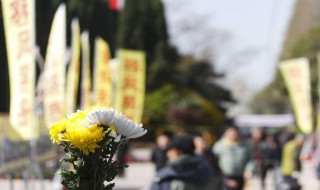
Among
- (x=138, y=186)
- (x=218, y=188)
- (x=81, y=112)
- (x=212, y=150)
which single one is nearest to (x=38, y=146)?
(x=138, y=186)

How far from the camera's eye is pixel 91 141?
4.27 meters

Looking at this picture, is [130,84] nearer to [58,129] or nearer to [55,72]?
[55,72]

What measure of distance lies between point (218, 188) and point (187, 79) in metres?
52.4

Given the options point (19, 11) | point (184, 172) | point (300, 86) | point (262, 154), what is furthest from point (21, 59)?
point (300, 86)

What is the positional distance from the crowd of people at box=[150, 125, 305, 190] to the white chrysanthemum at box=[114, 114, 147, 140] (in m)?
2.55

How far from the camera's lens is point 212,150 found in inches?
483

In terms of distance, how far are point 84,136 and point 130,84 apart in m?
17.0

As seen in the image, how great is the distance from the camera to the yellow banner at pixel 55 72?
14461mm

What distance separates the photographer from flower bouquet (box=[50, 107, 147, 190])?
4270 mm

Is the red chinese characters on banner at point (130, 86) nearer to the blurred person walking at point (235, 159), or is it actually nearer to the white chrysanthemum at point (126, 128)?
the blurred person walking at point (235, 159)

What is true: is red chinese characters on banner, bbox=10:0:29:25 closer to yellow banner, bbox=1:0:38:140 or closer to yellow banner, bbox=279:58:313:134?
yellow banner, bbox=1:0:38:140

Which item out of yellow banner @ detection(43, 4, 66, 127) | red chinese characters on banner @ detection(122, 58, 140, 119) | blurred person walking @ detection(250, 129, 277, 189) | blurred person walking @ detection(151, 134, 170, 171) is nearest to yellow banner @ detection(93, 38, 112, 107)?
red chinese characters on banner @ detection(122, 58, 140, 119)

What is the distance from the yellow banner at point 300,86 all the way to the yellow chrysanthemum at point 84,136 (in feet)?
75.2

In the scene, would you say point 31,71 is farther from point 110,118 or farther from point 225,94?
point 225,94
